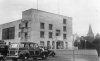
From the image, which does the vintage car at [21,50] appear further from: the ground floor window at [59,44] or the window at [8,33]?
the window at [8,33]

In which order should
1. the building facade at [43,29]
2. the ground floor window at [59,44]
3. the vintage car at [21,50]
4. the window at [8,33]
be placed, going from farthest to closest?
the window at [8,33], the ground floor window at [59,44], the building facade at [43,29], the vintage car at [21,50]

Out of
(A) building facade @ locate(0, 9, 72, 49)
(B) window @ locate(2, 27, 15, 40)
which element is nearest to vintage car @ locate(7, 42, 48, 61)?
(A) building facade @ locate(0, 9, 72, 49)

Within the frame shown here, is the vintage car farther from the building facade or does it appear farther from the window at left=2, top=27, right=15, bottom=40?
the window at left=2, top=27, right=15, bottom=40

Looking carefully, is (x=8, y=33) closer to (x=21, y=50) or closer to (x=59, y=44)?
(x=59, y=44)

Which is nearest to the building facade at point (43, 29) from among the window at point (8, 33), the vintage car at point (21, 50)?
the window at point (8, 33)

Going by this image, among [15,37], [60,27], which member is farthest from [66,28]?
[15,37]

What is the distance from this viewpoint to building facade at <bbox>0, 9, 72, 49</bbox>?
45.9 metres

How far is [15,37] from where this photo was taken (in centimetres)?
5534

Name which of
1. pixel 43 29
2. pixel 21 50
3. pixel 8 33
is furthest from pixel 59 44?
pixel 21 50

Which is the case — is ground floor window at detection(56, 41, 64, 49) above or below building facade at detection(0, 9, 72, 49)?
below

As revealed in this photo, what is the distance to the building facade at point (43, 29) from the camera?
151 feet

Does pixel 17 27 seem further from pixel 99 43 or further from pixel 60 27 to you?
pixel 99 43

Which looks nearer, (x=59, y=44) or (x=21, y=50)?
(x=21, y=50)

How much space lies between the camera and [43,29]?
157ft
